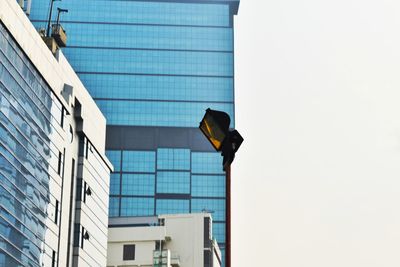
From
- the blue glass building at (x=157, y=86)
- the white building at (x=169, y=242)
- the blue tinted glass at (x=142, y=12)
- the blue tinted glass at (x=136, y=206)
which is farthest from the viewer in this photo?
the blue tinted glass at (x=142, y=12)

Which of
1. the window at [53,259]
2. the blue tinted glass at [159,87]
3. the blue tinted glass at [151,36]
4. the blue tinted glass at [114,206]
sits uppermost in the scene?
the blue tinted glass at [151,36]

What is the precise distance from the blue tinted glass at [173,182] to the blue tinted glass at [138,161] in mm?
2698

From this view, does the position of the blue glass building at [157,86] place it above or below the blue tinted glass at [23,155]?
above

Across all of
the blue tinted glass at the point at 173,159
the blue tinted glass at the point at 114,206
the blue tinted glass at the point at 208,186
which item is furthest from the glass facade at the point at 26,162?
the blue tinted glass at the point at 173,159

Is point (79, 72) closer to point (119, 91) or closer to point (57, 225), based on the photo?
point (119, 91)

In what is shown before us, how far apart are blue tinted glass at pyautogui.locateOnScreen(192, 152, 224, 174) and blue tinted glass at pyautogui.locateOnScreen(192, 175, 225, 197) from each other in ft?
4.59

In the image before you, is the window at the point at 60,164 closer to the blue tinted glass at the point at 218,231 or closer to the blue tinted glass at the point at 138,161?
the blue tinted glass at the point at 218,231

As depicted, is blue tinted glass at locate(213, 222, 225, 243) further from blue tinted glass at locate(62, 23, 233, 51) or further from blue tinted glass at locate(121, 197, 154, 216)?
blue tinted glass at locate(62, 23, 233, 51)

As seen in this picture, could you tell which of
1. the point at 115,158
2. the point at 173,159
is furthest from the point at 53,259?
the point at 173,159

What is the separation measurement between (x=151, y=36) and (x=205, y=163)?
98.7 ft

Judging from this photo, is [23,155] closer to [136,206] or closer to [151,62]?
[136,206]

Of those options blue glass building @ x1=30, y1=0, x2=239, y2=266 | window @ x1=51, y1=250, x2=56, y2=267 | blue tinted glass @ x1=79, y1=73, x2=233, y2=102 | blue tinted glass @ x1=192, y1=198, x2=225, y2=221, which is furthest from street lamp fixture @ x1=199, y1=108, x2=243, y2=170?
blue tinted glass @ x1=79, y1=73, x2=233, y2=102

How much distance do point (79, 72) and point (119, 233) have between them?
71410 mm

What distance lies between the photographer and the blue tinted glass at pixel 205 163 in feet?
565
